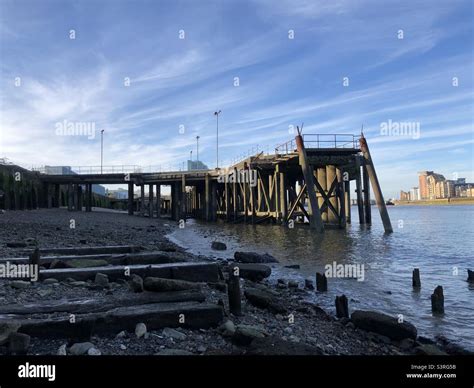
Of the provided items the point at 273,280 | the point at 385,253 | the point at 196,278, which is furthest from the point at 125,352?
the point at 385,253

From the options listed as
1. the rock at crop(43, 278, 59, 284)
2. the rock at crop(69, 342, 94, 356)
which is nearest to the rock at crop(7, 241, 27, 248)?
the rock at crop(43, 278, 59, 284)

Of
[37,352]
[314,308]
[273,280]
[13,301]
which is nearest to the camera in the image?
[37,352]

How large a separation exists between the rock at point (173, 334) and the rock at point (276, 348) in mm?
1103

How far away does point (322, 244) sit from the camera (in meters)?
23.9

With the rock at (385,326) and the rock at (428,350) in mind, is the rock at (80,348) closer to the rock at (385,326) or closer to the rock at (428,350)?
the rock at (385,326)

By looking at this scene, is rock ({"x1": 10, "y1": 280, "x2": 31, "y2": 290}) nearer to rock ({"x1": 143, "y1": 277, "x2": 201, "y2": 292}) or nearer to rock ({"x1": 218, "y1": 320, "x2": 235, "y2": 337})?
rock ({"x1": 143, "y1": 277, "x2": 201, "y2": 292})

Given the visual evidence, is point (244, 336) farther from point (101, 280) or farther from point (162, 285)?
point (101, 280)

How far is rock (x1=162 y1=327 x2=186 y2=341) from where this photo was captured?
580 centimetres

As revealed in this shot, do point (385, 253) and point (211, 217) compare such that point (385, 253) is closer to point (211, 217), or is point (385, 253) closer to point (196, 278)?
point (196, 278)

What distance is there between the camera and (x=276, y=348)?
5273 millimetres

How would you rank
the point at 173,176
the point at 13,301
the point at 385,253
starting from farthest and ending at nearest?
the point at 173,176
the point at 385,253
the point at 13,301

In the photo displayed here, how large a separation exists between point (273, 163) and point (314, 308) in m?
30.2

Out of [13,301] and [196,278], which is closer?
[13,301]

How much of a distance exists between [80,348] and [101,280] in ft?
12.9
